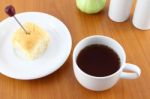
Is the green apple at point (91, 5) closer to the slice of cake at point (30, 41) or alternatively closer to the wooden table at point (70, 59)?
the wooden table at point (70, 59)

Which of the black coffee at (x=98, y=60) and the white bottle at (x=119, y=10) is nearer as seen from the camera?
the black coffee at (x=98, y=60)

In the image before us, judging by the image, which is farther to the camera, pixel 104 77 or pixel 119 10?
pixel 119 10

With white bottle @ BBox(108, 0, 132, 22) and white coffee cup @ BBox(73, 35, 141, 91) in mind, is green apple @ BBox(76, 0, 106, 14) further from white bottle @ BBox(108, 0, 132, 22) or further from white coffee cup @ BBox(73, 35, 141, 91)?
white coffee cup @ BBox(73, 35, 141, 91)

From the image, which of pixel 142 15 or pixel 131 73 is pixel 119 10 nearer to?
pixel 142 15

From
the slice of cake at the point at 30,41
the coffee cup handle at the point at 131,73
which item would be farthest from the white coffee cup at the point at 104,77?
the slice of cake at the point at 30,41

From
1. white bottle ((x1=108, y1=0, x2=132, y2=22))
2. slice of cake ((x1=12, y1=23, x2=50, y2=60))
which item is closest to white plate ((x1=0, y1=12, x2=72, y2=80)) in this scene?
slice of cake ((x1=12, y1=23, x2=50, y2=60))

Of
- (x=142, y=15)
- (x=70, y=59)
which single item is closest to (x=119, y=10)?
(x=142, y=15)
